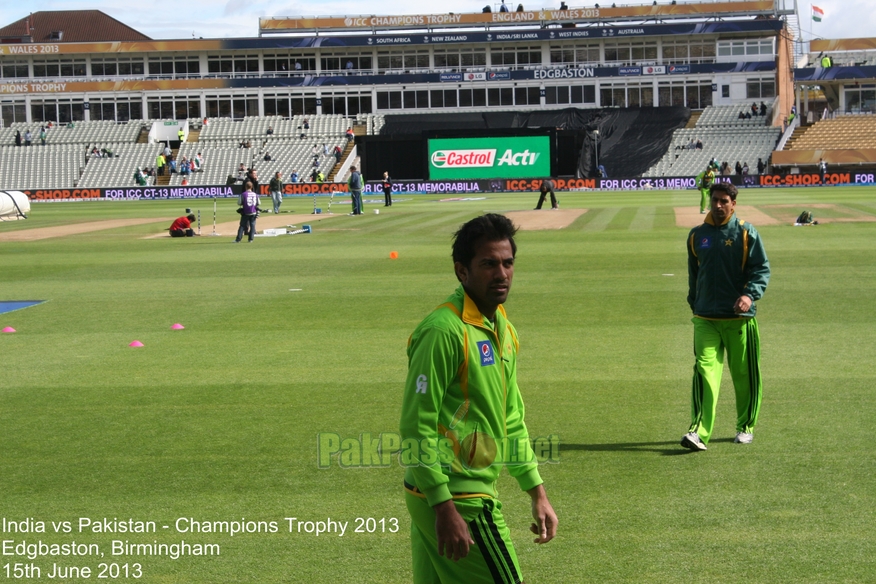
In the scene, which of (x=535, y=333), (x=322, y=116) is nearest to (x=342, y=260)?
(x=535, y=333)

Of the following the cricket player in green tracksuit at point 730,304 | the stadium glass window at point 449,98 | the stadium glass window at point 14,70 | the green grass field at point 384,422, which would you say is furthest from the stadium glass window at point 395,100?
the cricket player in green tracksuit at point 730,304

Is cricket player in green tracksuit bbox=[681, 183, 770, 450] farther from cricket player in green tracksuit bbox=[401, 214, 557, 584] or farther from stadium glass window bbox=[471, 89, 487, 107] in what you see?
stadium glass window bbox=[471, 89, 487, 107]

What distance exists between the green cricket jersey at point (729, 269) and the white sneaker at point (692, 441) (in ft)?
3.04

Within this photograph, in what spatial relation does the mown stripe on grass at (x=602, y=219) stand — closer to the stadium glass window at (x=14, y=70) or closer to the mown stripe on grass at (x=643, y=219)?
the mown stripe on grass at (x=643, y=219)

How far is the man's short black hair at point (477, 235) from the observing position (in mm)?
4203

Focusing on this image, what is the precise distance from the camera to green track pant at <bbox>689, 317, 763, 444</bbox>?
7.97 metres

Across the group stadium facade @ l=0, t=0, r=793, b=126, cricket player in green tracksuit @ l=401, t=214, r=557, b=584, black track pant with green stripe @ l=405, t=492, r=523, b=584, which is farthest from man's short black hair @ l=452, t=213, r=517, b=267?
stadium facade @ l=0, t=0, r=793, b=126

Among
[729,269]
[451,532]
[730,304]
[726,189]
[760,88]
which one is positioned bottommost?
[451,532]

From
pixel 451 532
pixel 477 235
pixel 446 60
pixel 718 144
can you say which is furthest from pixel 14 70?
pixel 451 532

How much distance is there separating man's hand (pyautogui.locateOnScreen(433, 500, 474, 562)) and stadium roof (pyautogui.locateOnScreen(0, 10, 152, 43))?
105m

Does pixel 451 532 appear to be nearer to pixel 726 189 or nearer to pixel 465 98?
pixel 726 189

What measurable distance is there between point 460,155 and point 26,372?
192ft

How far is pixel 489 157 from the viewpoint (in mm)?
68312

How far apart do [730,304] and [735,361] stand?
0.45 meters
